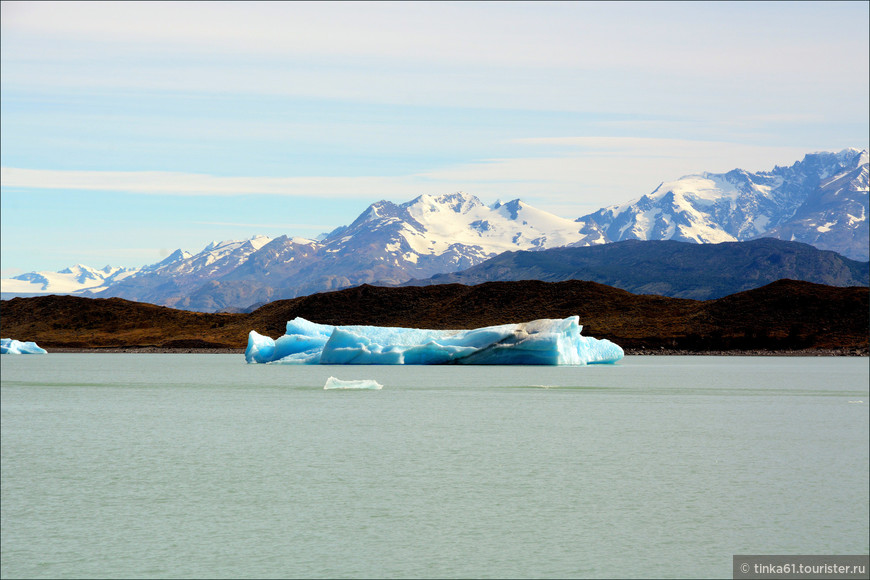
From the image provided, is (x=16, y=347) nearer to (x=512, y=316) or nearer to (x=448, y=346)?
(x=512, y=316)

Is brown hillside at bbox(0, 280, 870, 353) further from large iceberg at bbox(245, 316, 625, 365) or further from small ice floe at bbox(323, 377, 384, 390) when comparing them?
small ice floe at bbox(323, 377, 384, 390)

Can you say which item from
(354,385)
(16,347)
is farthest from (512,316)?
(354,385)

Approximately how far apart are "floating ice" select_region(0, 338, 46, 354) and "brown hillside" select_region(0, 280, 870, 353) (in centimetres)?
1909

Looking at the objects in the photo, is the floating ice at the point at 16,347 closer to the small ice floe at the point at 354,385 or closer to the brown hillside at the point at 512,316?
the brown hillside at the point at 512,316

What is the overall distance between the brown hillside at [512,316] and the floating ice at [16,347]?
19086mm

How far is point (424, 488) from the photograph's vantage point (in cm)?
2150

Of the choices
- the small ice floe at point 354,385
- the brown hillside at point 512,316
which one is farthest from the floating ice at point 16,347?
the small ice floe at point 354,385

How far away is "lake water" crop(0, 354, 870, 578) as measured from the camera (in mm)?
15625

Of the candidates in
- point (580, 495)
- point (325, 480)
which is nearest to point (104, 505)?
point (325, 480)

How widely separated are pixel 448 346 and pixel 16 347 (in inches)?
3049

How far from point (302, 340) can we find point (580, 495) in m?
60.2

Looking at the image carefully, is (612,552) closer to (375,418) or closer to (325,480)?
(325,480)

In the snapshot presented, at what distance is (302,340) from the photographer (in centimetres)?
7912

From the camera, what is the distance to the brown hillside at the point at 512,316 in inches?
5182
